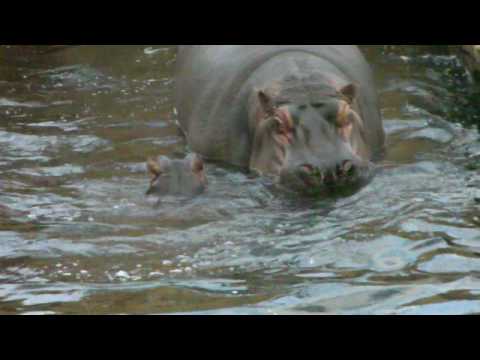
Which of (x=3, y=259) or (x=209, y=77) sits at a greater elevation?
(x=209, y=77)

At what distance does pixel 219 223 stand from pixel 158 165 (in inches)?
37.8

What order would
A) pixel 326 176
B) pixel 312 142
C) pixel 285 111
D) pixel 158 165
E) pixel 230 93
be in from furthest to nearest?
pixel 230 93 → pixel 285 111 → pixel 158 165 → pixel 312 142 → pixel 326 176

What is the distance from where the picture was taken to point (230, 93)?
7609 mm

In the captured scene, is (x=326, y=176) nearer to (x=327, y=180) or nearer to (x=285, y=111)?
(x=327, y=180)

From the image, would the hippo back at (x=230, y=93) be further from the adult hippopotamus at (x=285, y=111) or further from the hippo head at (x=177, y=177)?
the hippo head at (x=177, y=177)

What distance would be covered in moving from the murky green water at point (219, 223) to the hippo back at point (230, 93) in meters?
0.22

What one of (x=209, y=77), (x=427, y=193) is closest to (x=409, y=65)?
(x=209, y=77)

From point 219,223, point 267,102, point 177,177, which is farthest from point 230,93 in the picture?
point 219,223

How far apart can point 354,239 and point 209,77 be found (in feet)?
10.8

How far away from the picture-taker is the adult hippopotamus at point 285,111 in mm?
6293

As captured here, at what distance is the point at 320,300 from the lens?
13.8ft

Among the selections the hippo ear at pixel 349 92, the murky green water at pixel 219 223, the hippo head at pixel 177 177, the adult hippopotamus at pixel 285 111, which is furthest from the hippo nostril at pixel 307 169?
the hippo ear at pixel 349 92

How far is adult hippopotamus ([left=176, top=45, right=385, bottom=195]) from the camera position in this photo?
20.6ft
